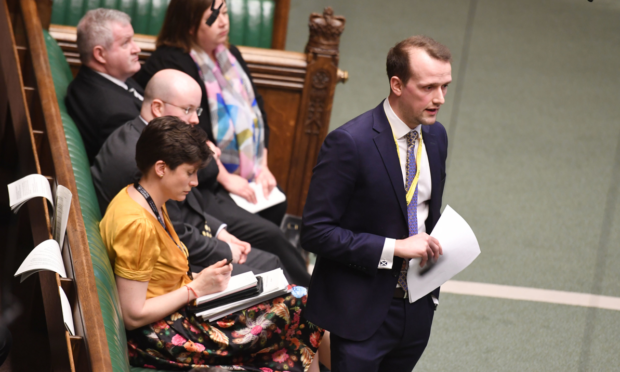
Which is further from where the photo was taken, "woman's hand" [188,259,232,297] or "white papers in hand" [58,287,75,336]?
"woman's hand" [188,259,232,297]

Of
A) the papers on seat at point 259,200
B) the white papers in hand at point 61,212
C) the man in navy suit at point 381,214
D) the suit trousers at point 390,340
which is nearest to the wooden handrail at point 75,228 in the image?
the white papers in hand at point 61,212

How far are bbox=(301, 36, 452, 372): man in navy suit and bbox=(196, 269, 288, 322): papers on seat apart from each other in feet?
1.00

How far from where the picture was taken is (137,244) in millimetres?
1932

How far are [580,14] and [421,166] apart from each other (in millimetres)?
578

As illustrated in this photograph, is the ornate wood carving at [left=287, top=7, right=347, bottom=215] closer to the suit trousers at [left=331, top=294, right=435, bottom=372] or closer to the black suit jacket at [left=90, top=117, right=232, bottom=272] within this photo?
the black suit jacket at [left=90, top=117, right=232, bottom=272]

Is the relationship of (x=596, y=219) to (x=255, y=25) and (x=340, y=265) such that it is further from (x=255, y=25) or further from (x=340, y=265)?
(x=340, y=265)

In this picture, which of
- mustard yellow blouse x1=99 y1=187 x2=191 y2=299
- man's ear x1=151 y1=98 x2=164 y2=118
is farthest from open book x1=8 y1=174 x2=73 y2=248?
man's ear x1=151 y1=98 x2=164 y2=118

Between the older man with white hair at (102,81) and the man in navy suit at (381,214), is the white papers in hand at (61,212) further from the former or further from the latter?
the older man with white hair at (102,81)

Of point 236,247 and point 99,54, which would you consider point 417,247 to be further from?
point 99,54

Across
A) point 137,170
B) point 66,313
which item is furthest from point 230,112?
point 66,313

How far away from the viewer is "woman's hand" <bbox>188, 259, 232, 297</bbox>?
6.86 ft

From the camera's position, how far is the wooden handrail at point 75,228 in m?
1.47

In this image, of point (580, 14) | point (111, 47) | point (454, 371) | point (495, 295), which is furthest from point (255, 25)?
point (580, 14)

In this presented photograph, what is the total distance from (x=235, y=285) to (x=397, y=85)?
865 millimetres
